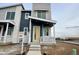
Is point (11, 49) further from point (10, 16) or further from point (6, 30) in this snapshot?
point (10, 16)

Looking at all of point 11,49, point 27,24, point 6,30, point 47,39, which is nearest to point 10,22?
point 6,30

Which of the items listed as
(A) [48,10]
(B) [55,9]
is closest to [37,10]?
(A) [48,10]

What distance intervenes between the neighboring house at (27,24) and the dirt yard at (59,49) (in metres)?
0.17

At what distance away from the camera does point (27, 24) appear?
318 centimetres

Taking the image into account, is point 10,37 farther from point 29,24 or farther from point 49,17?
point 49,17

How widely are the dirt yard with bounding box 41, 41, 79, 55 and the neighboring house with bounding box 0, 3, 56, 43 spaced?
17 cm

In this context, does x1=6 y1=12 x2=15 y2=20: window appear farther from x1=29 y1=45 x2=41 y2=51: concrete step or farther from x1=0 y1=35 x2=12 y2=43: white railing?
x1=29 y1=45 x2=41 y2=51: concrete step

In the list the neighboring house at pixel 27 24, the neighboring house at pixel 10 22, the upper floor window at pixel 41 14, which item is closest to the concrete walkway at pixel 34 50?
the neighboring house at pixel 27 24

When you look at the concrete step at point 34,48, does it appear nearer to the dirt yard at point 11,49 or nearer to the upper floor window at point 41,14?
the dirt yard at point 11,49

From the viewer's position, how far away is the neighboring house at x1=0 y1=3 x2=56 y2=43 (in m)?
3.00

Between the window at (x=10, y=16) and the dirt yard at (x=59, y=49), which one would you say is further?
the window at (x=10, y=16)

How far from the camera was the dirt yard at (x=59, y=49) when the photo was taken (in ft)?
9.45

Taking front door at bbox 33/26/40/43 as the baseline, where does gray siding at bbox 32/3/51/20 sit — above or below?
above

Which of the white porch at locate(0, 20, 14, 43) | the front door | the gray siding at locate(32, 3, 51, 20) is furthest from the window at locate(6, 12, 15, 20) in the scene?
the front door
